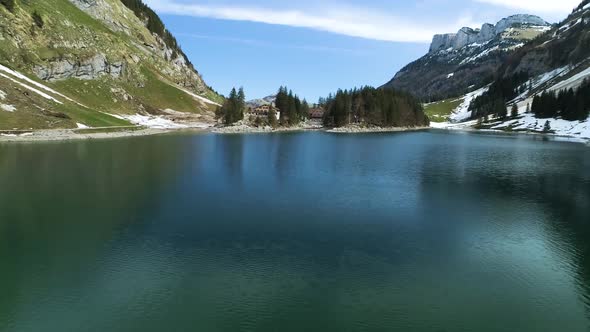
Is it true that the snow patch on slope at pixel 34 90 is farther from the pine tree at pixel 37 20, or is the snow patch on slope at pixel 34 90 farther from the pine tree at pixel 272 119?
the pine tree at pixel 272 119

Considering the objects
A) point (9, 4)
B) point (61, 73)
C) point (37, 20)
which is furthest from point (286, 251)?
point (9, 4)

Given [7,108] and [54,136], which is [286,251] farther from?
[7,108]

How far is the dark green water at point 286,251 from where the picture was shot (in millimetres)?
23516

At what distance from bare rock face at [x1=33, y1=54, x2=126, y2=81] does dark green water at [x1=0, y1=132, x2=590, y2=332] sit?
98.0 metres

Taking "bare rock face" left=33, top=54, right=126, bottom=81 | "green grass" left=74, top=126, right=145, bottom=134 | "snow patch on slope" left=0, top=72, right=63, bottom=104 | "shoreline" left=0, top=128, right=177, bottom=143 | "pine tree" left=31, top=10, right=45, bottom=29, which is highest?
"pine tree" left=31, top=10, right=45, bottom=29

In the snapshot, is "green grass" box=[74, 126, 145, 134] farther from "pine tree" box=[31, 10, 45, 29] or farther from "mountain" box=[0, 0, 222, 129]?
"pine tree" box=[31, 10, 45, 29]

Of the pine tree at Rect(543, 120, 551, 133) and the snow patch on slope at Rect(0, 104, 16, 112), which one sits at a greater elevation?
the pine tree at Rect(543, 120, 551, 133)

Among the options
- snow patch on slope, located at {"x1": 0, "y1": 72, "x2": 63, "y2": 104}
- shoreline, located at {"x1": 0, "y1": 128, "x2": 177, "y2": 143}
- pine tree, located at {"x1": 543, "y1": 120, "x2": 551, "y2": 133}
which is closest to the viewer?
shoreline, located at {"x1": 0, "y1": 128, "x2": 177, "y2": 143}

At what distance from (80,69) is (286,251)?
159840mm

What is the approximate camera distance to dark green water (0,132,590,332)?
2352 cm

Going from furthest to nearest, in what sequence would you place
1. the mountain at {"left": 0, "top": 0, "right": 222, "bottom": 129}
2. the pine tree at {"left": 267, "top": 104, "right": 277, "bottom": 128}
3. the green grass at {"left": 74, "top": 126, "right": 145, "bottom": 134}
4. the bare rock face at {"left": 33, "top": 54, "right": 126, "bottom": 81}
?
the pine tree at {"left": 267, "top": 104, "right": 277, "bottom": 128}, the bare rock face at {"left": 33, "top": 54, "right": 126, "bottom": 81}, the green grass at {"left": 74, "top": 126, "right": 145, "bottom": 134}, the mountain at {"left": 0, "top": 0, "right": 222, "bottom": 129}

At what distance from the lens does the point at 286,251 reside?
3272cm

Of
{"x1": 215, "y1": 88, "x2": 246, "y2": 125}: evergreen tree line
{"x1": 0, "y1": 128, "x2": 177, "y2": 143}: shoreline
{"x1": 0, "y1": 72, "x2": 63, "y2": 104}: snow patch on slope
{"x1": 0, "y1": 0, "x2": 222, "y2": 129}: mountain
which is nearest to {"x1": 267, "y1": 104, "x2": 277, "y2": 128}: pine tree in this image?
{"x1": 215, "y1": 88, "x2": 246, "y2": 125}: evergreen tree line

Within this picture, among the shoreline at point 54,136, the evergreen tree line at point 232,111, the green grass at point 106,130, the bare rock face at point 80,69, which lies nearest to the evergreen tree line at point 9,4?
the bare rock face at point 80,69
